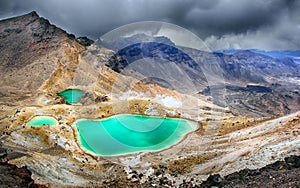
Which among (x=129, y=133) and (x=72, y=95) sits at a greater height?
(x=72, y=95)

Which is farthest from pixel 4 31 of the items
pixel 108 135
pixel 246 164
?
pixel 246 164

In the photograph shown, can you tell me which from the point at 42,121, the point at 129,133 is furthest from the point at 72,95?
the point at 129,133

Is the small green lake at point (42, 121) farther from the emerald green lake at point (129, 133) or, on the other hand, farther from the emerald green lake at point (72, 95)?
the emerald green lake at point (72, 95)

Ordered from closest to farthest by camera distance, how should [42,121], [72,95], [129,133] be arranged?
1. [42,121]
2. [129,133]
3. [72,95]

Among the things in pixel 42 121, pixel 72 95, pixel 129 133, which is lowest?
pixel 42 121

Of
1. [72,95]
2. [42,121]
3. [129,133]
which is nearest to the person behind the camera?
[42,121]

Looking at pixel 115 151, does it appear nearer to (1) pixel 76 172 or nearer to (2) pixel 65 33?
(1) pixel 76 172

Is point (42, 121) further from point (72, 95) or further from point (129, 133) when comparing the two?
point (72, 95)
